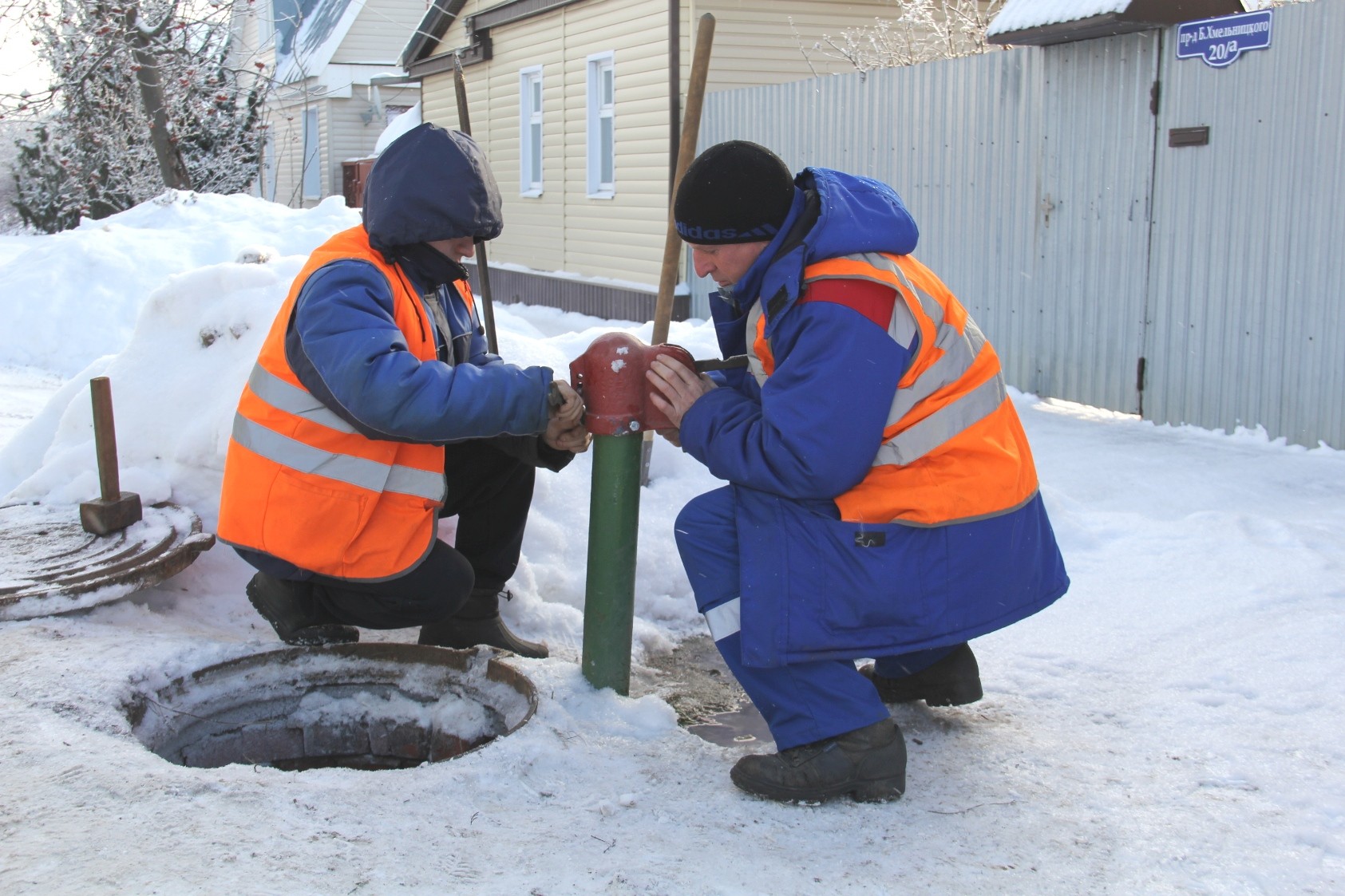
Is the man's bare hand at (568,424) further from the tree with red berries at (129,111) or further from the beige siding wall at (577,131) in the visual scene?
the tree with red berries at (129,111)

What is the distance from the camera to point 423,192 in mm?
2783

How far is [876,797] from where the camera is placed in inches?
94.1

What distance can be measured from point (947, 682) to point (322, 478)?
155cm

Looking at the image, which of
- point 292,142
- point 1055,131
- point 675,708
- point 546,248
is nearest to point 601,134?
point 546,248

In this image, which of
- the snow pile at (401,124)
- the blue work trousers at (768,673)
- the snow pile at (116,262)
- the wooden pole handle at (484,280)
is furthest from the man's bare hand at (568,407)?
the snow pile at (401,124)

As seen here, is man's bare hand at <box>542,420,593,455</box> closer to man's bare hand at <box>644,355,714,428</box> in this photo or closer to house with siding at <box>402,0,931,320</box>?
man's bare hand at <box>644,355,714,428</box>

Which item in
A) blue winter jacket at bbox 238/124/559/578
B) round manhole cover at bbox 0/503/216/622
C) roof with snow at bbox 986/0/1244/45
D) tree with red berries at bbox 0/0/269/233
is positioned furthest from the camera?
tree with red berries at bbox 0/0/269/233

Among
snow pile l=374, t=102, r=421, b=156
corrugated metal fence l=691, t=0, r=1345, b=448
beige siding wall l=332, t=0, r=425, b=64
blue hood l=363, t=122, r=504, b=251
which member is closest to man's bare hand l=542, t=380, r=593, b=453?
blue hood l=363, t=122, r=504, b=251

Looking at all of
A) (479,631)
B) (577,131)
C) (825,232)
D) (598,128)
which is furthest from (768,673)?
(577,131)

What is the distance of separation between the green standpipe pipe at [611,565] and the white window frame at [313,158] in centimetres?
2533

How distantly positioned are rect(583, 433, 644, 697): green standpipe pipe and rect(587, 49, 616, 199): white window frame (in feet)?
35.5

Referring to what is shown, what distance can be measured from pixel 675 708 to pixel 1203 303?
4554 millimetres

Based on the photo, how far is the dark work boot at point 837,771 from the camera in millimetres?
2363

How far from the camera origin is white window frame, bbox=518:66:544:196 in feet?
50.1
